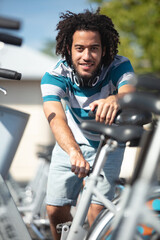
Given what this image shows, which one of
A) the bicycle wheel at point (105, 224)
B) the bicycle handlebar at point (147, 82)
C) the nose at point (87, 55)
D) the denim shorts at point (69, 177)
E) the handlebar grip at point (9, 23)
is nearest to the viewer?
the bicycle handlebar at point (147, 82)

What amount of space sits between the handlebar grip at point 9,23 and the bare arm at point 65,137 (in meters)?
0.74

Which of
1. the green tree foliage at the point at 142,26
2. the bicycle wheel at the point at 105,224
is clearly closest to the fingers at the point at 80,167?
the bicycle wheel at the point at 105,224

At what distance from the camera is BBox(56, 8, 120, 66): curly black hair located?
2.40 meters

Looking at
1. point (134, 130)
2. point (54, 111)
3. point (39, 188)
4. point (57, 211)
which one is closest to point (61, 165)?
point (57, 211)

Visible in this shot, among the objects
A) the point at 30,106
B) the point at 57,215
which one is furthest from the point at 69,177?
the point at 30,106

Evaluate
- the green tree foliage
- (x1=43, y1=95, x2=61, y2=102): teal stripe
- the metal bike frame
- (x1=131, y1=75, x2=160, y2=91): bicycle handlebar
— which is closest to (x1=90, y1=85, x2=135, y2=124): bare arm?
the metal bike frame

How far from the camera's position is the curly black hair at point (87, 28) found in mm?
2399

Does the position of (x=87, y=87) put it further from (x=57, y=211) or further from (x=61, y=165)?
(x=57, y=211)

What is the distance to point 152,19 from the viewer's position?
16172 millimetres

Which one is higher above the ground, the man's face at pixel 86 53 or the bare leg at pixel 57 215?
the man's face at pixel 86 53

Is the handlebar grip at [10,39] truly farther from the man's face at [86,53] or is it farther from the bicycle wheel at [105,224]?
the bicycle wheel at [105,224]

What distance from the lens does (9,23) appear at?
157 centimetres

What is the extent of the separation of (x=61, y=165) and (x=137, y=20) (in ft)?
48.1

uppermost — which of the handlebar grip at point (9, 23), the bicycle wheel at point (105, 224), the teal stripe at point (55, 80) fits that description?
the handlebar grip at point (9, 23)
